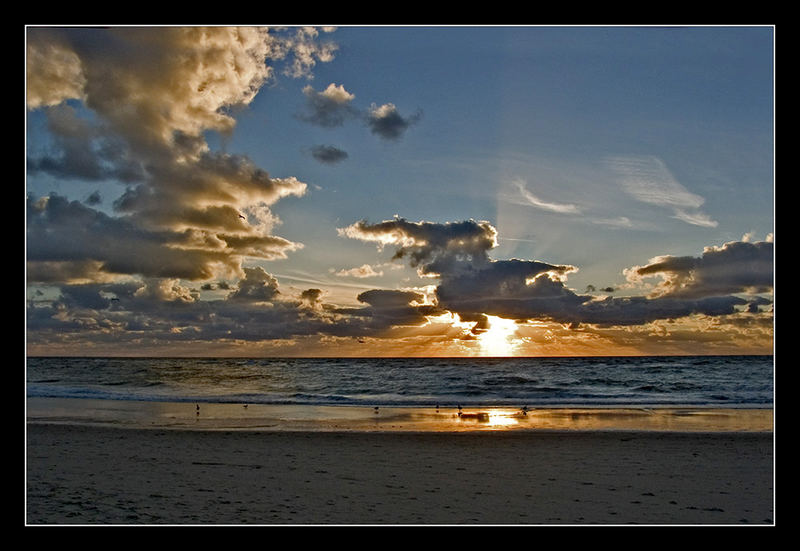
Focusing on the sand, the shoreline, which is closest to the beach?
the sand

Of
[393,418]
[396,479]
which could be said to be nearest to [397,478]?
[396,479]

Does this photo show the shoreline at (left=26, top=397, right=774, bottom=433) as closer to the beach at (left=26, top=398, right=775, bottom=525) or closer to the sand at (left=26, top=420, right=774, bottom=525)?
the beach at (left=26, top=398, right=775, bottom=525)

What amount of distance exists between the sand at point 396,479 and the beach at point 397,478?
34 mm

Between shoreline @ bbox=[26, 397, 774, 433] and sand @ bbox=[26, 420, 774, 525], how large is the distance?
8.86 feet

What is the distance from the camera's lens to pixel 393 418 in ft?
78.4

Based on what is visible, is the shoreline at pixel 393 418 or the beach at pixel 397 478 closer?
the beach at pixel 397 478

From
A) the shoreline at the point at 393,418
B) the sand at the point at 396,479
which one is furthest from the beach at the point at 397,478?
the shoreline at the point at 393,418

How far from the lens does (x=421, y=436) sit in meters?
17.4

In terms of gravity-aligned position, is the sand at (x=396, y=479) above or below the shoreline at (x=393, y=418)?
above

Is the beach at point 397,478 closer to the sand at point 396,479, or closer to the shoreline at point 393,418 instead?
the sand at point 396,479

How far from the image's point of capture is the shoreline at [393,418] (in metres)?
20.1
